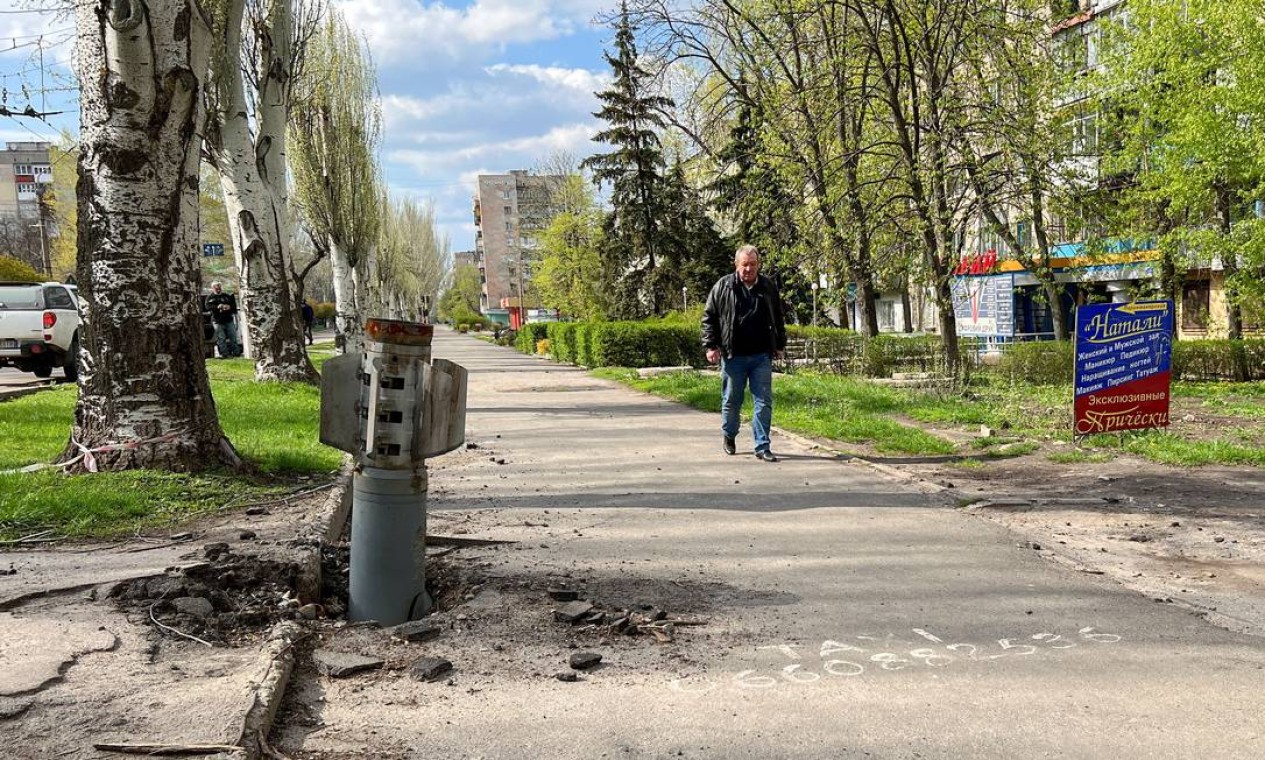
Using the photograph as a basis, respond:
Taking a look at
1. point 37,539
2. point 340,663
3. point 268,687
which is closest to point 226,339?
point 37,539

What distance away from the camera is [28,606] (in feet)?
11.5

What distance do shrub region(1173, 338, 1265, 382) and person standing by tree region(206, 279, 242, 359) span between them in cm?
2280

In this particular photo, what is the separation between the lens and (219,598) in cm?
365

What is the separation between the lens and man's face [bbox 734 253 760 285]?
815cm

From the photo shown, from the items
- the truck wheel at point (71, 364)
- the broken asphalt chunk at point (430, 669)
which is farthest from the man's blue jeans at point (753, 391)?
→ the truck wheel at point (71, 364)

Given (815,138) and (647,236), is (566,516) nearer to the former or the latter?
(815,138)

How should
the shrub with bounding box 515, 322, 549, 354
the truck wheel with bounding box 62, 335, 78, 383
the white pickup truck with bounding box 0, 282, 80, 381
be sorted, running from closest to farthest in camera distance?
the white pickup truck with bounding box 0, 282, 80, 381 < the truck wheel with bounding box 62, 335, 78, 383 < the shrub with bounding box 515, 322, 549, 354

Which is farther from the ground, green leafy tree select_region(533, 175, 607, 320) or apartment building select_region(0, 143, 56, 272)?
apartment building select_region(0, 143, 56, 272)

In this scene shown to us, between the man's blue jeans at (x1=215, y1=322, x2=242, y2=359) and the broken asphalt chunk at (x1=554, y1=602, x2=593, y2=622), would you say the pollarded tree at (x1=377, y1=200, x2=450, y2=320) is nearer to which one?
the man's blue jeans at (x1=215, y1=322, x2=242, y2=359)

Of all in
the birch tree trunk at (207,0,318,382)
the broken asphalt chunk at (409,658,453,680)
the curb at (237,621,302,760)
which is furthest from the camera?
the birch tree trunk at (207,0,318,382)

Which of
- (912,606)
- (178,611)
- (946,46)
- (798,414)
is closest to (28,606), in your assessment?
(178,611)

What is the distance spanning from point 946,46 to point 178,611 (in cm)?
1459

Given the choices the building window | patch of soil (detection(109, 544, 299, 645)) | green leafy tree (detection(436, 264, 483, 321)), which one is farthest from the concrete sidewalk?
green leafy tree (detection(436, 264, 483, 321))

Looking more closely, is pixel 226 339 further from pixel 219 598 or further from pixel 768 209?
pixel 219 598
